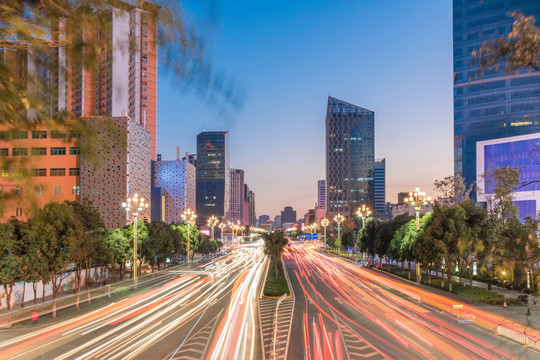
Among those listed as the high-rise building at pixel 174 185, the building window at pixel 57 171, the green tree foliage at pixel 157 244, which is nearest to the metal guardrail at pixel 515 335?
the green tree foliage at pixel 157 244

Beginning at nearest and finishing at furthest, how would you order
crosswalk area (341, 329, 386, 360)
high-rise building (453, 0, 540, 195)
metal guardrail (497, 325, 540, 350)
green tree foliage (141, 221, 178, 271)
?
1. crosswalk area (341, 329, 386, 360)
2. metal guardrail (497, 325, 540, 350)
3. green tree foliage (141, 221, 178, 271)
4. high-rise building (453, 0, 540, 195)

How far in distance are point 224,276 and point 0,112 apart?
4652 cm

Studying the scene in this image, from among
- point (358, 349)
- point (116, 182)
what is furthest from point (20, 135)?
point (116, 182)

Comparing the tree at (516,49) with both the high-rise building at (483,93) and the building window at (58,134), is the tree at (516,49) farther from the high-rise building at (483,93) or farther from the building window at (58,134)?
the high-rise building at (483,93)

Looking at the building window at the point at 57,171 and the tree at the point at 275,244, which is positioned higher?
the building window at the point at 57,171

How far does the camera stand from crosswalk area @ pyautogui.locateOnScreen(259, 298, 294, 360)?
17.2 meters

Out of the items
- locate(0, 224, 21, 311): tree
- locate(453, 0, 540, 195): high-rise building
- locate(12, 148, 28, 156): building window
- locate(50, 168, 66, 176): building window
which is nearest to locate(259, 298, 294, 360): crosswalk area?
locate(12, 148, 28, 156): building window

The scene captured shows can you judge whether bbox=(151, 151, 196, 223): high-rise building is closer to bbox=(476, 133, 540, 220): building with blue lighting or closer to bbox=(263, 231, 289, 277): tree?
bbox=(476, 133, 540, 220): building with blue lighting

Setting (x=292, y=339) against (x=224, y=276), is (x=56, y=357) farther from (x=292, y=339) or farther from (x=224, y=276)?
(x=224, y=276)

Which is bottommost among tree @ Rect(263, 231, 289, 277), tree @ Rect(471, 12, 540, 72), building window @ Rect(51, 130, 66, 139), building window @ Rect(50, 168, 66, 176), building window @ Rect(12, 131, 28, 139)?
tree @ Rect(263, 231, 289, 277)

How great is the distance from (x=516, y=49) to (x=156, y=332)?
20569 millimetres

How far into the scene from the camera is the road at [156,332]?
16859mm

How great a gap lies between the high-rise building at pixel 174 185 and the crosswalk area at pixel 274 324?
4375 inches

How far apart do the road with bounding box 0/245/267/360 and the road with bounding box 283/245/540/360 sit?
314 centimetres
